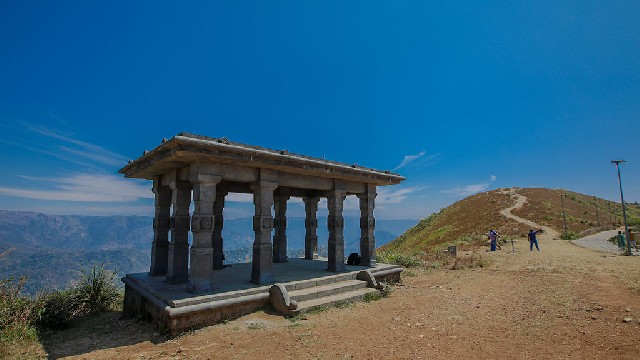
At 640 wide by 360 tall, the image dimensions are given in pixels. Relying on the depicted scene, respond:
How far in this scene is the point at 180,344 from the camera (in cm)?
669

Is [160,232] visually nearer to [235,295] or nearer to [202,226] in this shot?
[202,226]

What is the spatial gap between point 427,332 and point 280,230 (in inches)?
387

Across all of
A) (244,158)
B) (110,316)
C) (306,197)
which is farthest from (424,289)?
(110,316)

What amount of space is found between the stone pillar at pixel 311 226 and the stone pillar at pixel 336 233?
3538 millimetres

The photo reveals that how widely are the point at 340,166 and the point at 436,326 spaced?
6.17m

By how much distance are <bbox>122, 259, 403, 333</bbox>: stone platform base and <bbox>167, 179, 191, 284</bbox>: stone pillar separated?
1.36 ft

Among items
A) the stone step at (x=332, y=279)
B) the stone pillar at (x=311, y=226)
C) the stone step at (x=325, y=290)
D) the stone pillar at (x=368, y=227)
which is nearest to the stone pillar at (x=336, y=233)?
the stone step at (x=332, y=279)

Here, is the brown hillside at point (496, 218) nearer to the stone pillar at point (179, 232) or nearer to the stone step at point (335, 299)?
the stone step at point (335, 299)

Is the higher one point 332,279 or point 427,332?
point 332,279

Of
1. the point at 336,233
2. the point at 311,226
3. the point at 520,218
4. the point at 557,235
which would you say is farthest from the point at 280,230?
the point at 520,218

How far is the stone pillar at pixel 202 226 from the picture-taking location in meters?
8.41

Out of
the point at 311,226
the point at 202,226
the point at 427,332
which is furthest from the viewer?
the point at 311,226

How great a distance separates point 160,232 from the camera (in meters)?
11.2

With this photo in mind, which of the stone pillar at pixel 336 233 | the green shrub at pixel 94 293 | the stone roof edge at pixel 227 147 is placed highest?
the stone roof edge at pixel 227 147
